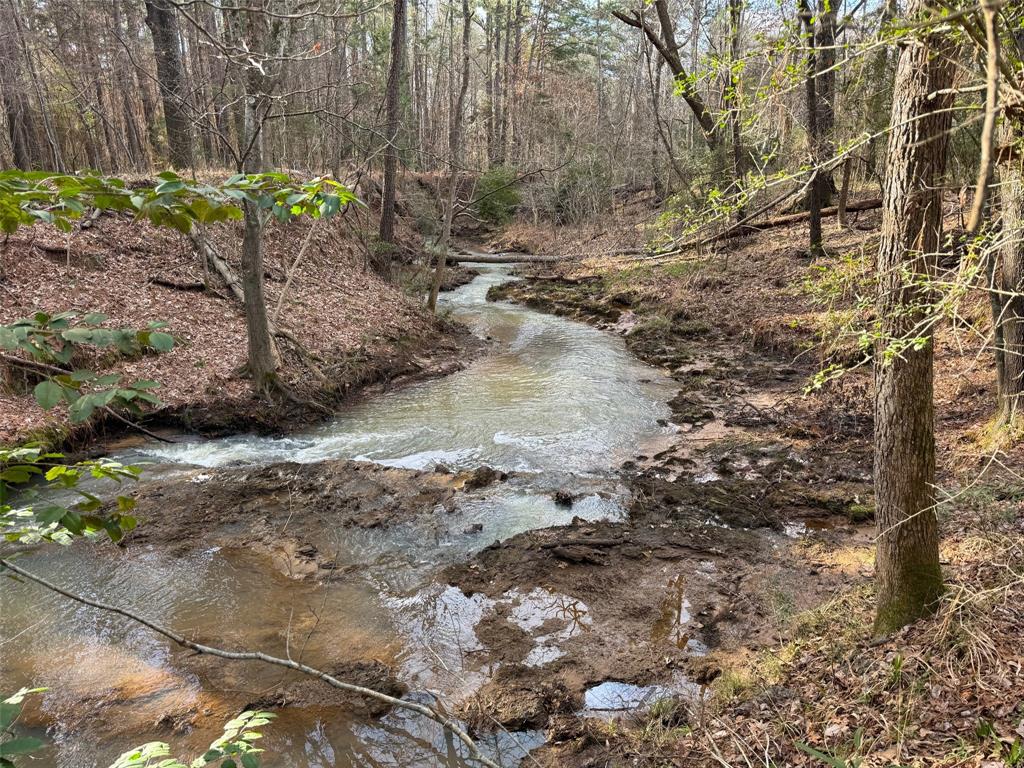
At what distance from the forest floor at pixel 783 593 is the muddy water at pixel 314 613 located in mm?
389

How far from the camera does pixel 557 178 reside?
1112 inches

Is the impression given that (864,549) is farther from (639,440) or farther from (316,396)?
(316,396)

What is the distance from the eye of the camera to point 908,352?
3.76 metres

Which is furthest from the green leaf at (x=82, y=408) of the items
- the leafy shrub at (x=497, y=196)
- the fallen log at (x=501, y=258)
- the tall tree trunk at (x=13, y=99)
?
the leafy shrub at (x=497, y=196)

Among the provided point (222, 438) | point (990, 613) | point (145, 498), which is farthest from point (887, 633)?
point (222, 438)

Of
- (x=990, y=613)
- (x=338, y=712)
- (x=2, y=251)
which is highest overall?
(x=2, y=251)

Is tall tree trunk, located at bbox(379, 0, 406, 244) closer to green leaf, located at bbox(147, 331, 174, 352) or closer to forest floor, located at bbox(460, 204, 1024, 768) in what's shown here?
forest floor, located at bbox(460, 204, 1024, 768)

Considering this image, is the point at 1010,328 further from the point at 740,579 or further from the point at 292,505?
the point at 292,505

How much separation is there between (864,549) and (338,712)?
4995 millimetres

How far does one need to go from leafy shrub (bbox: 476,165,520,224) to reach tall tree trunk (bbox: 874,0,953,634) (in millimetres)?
26400

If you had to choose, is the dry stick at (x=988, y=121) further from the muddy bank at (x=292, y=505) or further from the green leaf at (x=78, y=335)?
the muddy bank at (x=292, y=505)

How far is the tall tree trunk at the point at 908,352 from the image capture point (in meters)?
3.35

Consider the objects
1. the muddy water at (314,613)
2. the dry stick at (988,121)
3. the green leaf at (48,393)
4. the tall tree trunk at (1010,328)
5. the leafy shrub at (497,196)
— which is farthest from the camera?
the leafy shrub at (497,196)

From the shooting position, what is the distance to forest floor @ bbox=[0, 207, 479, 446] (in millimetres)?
9617
